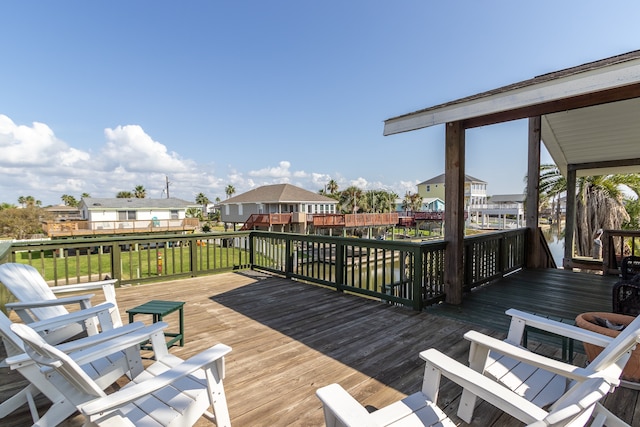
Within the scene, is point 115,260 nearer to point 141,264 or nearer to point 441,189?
point 141,264

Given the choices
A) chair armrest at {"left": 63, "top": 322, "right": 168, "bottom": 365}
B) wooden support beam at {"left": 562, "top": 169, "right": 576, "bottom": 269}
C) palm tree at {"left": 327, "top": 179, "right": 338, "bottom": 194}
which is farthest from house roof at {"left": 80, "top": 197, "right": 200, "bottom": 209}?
wooden support beam at {"left": 562, "top": 169, "right": 576, "bottom": 269}

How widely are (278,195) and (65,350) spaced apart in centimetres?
2776

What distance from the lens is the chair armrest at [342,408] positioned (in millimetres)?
1065

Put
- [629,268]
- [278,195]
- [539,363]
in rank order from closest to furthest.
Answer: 1. [539,363]
2. [629,268]
3. [278,195]

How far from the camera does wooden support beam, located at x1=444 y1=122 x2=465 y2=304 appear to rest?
161 inches

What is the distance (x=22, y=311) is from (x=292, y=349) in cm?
240

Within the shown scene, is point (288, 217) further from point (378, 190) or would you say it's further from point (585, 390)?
point (378, 190)

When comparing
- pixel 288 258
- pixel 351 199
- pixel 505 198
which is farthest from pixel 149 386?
pixel 505 198

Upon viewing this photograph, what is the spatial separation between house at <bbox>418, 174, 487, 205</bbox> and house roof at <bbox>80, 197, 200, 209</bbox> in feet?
114

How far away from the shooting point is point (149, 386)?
134 cm

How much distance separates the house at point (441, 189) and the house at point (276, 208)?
21.5 meters

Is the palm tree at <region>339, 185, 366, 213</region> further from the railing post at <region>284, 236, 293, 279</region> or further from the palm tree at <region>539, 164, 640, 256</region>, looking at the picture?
the railing post at <region>284, 236, 293, 279</region>

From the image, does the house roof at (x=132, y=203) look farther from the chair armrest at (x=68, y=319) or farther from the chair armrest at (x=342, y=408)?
the chair armrest at (x=342, y=408)

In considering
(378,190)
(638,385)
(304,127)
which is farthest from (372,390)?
(378,190)
